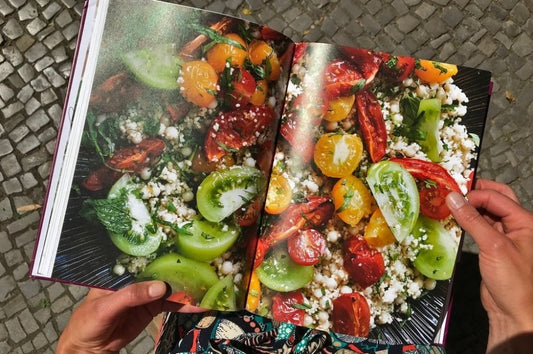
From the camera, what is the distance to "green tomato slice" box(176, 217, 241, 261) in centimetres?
171

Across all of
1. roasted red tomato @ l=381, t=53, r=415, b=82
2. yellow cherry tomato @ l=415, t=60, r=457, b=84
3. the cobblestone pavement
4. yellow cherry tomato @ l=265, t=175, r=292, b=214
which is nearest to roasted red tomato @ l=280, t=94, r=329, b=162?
yellow cherry tomato @ l=265, t=175, r=292, b=214

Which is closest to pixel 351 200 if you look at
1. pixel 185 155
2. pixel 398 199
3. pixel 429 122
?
pixel 398 199

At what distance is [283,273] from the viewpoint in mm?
1793

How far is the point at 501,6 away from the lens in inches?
106

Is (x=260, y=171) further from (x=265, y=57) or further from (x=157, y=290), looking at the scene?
(x=157, y=290)

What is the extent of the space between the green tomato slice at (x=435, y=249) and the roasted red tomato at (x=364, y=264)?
148 mm

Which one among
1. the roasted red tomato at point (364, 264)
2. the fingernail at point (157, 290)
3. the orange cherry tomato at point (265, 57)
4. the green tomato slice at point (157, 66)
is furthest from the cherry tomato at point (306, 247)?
the green tomato slice at point (157, 66)

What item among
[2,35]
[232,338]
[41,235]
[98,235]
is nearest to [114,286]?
[98,235]

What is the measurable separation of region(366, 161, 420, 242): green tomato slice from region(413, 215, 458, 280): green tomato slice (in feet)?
0.13

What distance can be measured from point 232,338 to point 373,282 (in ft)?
1.94

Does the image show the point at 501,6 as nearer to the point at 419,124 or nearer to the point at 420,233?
the point at 419,124

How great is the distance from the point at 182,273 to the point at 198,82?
66cm

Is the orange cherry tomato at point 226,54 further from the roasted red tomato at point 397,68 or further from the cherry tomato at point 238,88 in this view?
the roasted red tomato at point 397,68

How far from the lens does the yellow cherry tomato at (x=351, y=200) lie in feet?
5.84
